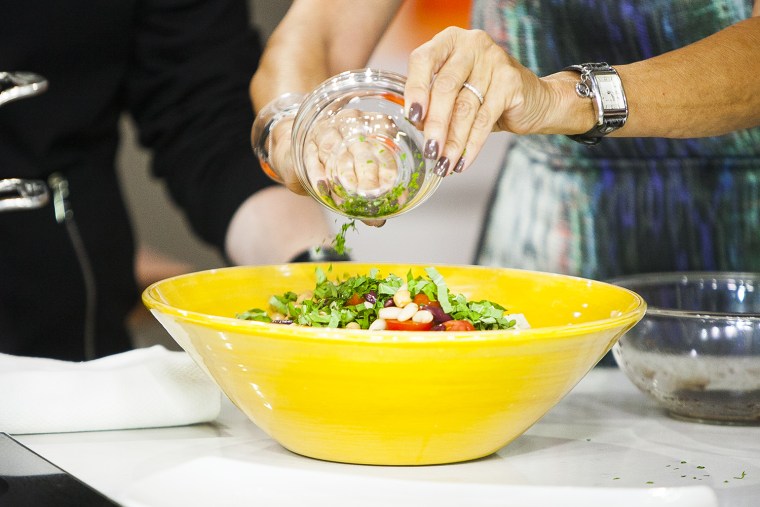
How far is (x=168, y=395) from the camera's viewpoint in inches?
35.7

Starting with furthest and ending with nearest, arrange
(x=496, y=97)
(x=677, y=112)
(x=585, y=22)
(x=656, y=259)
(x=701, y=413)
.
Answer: (x=656, y=259) → (x=585, y=22) → (x=677, y=112) → (x=701, y=413) → (x=496, y=97)

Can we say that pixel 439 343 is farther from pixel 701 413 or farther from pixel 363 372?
pixel 701 413

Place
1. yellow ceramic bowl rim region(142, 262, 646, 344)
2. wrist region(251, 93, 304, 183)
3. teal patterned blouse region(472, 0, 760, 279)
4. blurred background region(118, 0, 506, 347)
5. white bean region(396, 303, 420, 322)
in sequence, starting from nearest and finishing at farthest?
yellow ceramic bowl rim region(142, 262, 646, 344), white bean region(396, 303, 420, 322), wrist region(251, 93, 304, 183), teal patterned blouse region(472, 0, 760, 279), blurred background region(118, 0, 506, 347)

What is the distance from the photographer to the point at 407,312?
2.63ft

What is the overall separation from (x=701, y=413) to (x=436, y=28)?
2.79 ft

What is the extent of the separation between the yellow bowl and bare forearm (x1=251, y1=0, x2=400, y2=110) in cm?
54

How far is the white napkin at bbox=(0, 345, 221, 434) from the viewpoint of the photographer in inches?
34.4

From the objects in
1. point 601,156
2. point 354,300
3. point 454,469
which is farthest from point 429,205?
point 454,469

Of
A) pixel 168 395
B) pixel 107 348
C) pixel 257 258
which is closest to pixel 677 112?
pixel 168 395

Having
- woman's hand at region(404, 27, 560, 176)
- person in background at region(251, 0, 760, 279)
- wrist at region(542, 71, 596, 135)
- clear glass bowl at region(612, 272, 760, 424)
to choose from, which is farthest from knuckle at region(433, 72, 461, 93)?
person in background at region(251, 0, 760, 279)

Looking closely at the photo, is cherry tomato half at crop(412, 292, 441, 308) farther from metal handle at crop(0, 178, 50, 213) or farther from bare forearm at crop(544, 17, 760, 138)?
metal handle at crop(0, 178, 50, 213)

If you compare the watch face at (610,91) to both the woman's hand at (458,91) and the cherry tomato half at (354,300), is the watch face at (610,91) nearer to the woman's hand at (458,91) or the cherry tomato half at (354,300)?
the woman's hand at (458,91)

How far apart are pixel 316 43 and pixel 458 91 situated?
637mm

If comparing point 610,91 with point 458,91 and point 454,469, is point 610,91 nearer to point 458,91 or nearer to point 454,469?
point 458,91
